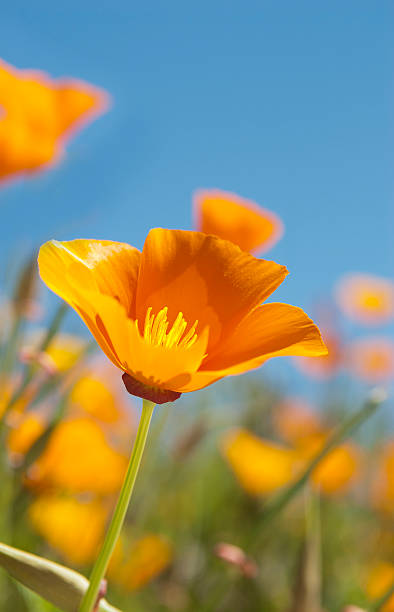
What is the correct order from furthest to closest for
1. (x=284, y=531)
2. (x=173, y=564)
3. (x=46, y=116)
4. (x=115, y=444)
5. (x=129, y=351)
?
1. (x=115, y=444)
2. (x=284, y=531)
3. (x=173, y=564)
4. (x=46, y=116)
5. (x=129, y=351)

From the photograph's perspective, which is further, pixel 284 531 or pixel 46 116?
pixel 284 531

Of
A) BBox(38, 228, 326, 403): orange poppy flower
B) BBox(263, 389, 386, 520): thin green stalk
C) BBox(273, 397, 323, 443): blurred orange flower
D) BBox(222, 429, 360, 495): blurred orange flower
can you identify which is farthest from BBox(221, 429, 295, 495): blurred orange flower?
BBox(38, 228, 326, 403): orange poppy flower

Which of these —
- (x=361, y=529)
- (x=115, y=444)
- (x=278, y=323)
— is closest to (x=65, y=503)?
(x=115, y=444)

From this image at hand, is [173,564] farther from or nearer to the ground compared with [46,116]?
nearer to the ground

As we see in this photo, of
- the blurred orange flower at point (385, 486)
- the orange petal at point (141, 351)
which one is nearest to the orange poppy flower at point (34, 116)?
the orange petal at point (141, 351)

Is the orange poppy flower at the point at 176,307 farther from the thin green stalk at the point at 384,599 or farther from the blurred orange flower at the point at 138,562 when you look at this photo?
the blurred orange flower at the point at 138,562

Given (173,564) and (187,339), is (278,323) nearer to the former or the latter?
(187,339)

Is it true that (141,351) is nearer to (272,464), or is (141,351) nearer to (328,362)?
(272,464)
